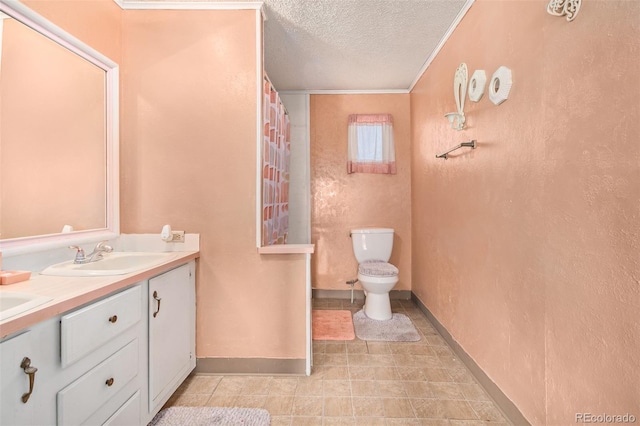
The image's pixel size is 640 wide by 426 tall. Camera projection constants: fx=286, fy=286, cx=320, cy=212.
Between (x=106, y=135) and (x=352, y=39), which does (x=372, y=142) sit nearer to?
(x=352, y=39)

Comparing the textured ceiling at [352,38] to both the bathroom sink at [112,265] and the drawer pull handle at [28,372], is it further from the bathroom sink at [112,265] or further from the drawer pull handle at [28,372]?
the drawer pull handle at [28,372]

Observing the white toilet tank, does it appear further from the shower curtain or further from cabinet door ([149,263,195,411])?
→ cabinet door ([149,263,195,411])

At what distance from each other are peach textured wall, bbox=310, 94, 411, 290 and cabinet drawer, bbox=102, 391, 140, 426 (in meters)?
2.15

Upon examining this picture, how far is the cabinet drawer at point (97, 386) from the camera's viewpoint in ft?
2.95

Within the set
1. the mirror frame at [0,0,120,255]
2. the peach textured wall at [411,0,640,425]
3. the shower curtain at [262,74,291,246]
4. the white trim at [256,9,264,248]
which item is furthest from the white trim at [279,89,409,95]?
the mirror frame at [0,0,120,255]

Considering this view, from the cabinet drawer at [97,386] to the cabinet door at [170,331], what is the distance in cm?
15

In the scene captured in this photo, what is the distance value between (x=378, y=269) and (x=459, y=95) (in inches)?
59.5

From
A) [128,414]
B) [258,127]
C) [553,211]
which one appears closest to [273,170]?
[258,127]

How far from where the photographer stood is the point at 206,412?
1478 millimetres

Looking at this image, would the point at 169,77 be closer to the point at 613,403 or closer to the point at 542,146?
the point at 542,146

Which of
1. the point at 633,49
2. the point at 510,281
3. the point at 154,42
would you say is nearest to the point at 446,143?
the point at 510,281

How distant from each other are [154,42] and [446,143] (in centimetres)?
212

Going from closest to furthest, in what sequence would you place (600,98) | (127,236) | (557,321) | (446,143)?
1. (600,98)
2. (557,321)
3. (127,236)
4. (446,143)

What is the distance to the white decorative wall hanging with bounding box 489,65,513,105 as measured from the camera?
139cm
